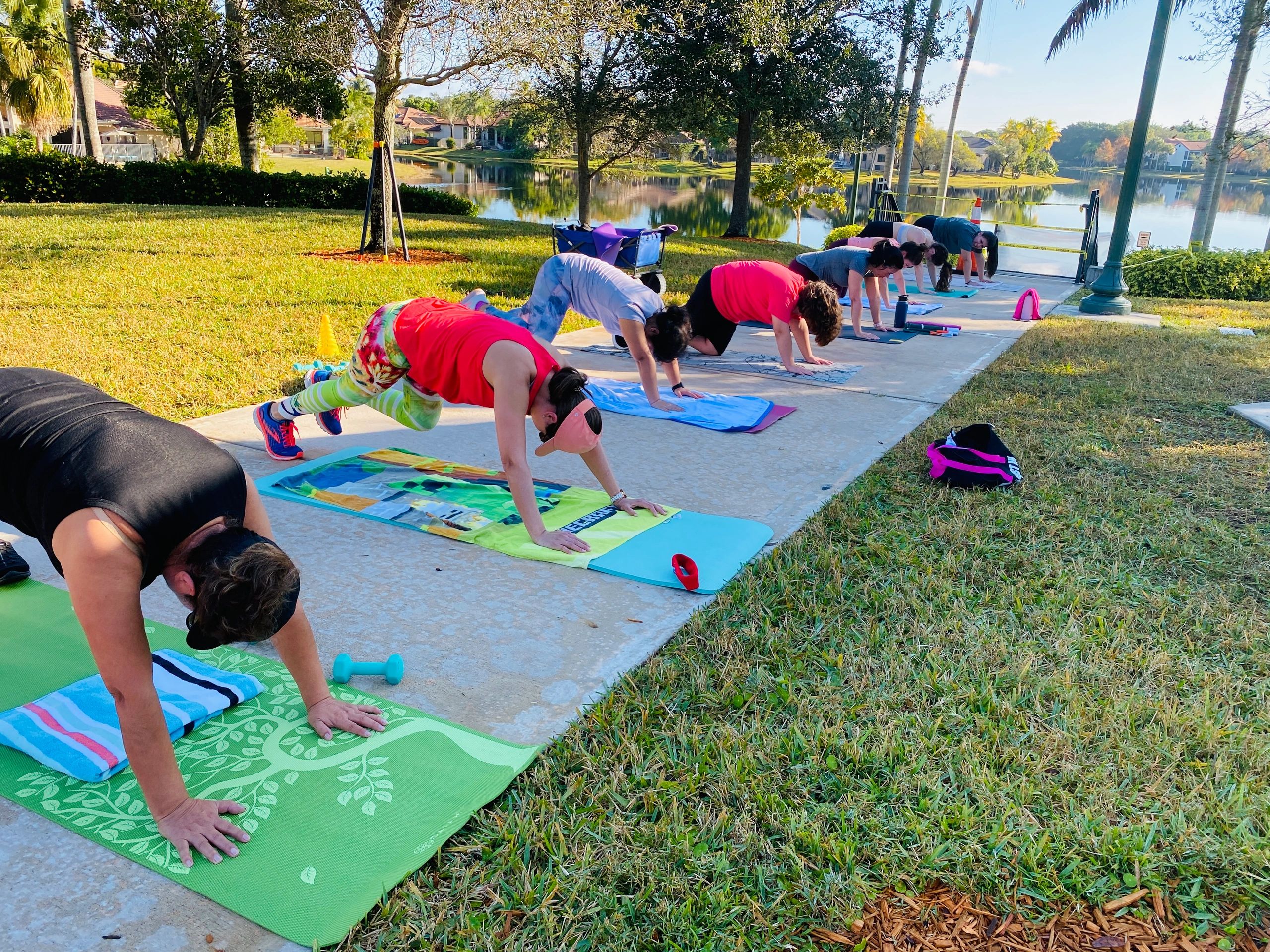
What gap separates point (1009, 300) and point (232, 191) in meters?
15.9

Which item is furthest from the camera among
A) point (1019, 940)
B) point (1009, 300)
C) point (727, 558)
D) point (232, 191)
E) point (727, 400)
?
point (232, 191)

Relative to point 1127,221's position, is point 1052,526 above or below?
below

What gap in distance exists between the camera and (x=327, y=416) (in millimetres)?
4625

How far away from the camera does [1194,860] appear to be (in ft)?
6.78

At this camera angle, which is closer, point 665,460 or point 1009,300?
point 665,460

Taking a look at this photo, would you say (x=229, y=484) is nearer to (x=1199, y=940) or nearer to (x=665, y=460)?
(x=1199, y=940)

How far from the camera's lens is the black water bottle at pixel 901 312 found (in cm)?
911

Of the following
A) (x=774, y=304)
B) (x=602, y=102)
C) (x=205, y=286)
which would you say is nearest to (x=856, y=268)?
(x=774, y=304)

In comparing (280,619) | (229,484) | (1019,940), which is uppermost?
(229,484)

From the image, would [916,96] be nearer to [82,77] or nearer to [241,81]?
[241,81]

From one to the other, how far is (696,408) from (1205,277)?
12.3 m

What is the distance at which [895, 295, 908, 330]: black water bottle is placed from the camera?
9.11 metres

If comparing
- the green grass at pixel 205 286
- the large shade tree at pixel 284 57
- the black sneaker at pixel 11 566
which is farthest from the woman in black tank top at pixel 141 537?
the large shade tree at pixel 284 57

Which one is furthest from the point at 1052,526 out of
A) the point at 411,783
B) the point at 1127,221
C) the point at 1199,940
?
the point at 1127,221
